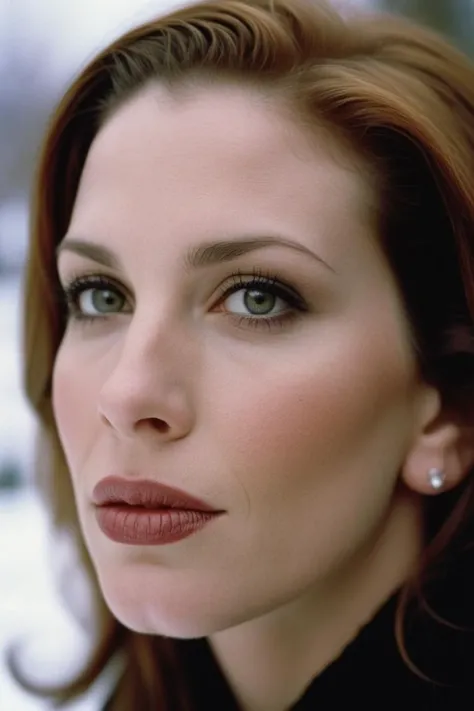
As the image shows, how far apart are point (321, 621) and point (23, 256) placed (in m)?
0.63

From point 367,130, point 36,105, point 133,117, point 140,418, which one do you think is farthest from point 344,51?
point 36,105

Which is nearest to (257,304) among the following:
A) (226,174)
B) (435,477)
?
(226,174)

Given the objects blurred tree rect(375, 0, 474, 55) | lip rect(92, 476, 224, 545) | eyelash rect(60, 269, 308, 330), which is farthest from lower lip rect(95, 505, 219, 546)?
blurred tree rect(375, 0, 474, 55)

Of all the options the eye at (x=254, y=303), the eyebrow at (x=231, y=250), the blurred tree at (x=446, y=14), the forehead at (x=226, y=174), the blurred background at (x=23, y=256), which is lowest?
the blurred background at (x=23, y=256)

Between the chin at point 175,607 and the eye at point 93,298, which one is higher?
the eye at point 93,298

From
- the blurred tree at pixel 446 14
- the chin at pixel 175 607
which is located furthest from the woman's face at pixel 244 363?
the blurred tree at pixel 446 14

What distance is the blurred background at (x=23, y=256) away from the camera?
122cm

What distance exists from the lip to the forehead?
214 millimetres

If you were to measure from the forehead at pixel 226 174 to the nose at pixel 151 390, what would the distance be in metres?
0.10

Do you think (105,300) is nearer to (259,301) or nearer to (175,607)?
(259,301)

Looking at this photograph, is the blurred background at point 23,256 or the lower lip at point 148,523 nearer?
the lower lip at point 148,523

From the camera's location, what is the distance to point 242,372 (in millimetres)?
768

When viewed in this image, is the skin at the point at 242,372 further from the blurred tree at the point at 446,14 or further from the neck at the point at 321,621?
the blurred tree at the point at 446,14

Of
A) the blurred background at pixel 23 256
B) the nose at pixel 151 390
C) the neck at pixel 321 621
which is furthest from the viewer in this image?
the blurred background at pixel 23 256
